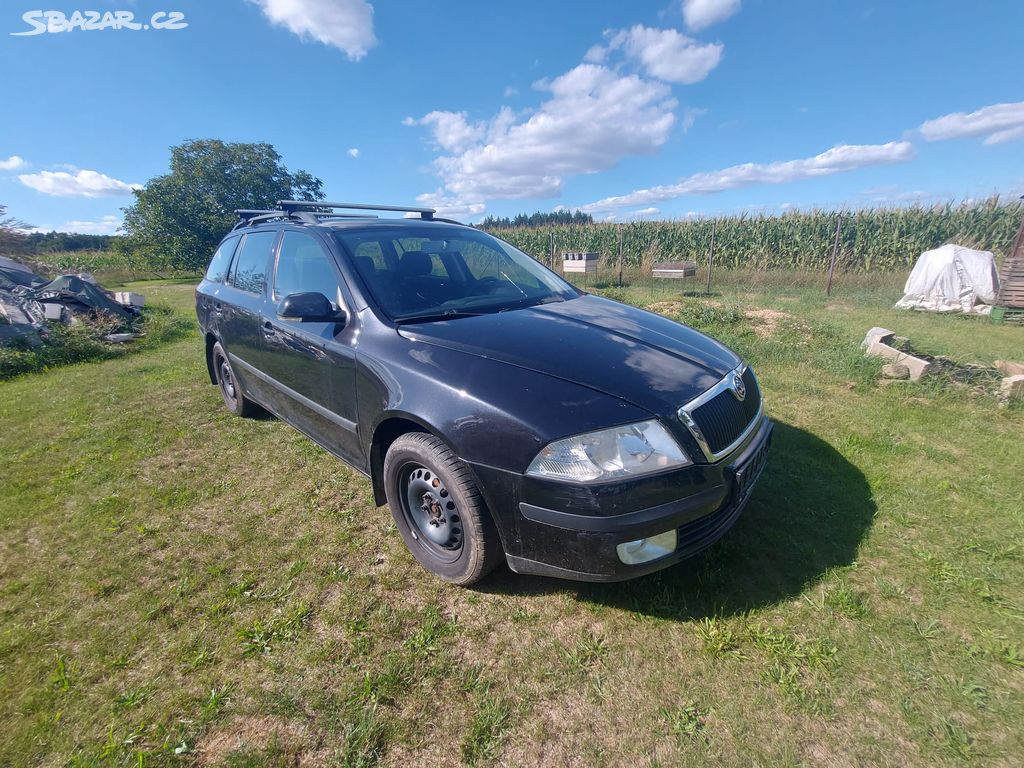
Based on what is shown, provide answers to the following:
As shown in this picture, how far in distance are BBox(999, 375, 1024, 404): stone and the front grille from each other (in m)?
3.55

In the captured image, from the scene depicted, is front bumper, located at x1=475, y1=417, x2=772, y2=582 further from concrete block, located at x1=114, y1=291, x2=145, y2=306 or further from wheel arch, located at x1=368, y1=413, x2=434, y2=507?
concrete block, located at x1=114, y1=291, x2=145, y2=306

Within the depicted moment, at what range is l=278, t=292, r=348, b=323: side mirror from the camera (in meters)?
2.33

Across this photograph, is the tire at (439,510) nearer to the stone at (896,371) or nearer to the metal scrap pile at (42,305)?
the stone at (896,371)

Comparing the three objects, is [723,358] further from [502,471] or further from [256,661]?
[256,661]

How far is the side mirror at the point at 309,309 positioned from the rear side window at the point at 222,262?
218 centimetres

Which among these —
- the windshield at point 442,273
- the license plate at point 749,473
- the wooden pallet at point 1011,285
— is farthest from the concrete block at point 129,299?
the wooden pallet at point 1011,285

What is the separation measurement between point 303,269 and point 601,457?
2.34 metres

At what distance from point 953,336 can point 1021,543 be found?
6763mm

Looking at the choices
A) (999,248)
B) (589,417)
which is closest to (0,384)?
(589,417)

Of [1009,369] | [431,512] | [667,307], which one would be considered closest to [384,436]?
[431,512]

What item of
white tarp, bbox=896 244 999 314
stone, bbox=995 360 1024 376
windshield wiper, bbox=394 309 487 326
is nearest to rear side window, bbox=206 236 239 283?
windshield wiper, bbox=394 309 487 326

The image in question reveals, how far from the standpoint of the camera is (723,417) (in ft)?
6.57

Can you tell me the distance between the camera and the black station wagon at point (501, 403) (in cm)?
172

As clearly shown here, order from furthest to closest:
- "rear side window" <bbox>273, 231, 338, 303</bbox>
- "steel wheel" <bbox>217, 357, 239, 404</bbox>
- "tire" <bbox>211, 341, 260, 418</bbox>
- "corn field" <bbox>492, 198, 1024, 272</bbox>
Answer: "corn field" <bbox>492, 198, 1024, 272</bbox>
"steel wheel" <bbox>217, 357, 239, 404</bbox>
"tire" <bbox>211, 341, 260, 418</bbox>
"rear side window" <bbox>273, 231, 338, 303</bbox>
